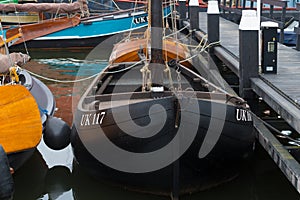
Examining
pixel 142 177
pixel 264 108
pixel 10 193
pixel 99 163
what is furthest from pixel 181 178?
pixel 264 108

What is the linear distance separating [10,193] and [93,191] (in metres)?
1.49

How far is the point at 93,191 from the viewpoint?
6.67 metres

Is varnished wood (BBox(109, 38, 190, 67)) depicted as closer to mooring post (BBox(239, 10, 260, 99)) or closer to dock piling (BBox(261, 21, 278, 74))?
mooring post (BBox(239, 10, 260, 99))

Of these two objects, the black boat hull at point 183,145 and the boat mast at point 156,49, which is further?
the boat mast at point 156,49

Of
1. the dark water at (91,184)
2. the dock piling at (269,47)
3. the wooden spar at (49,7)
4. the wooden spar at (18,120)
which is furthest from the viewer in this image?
the wooden spar at (49,7)

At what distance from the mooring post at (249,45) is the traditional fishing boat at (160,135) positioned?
65cm

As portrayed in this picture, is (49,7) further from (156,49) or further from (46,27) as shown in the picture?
(156,49)

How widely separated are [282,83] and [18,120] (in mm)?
3530

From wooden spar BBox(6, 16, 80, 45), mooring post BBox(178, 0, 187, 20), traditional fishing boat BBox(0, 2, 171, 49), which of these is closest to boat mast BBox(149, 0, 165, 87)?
mooring post BBox(178, 0, 187, 20)

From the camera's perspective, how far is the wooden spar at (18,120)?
586 cm

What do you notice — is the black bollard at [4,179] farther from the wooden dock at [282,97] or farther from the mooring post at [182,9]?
the mooring post at [182,9]

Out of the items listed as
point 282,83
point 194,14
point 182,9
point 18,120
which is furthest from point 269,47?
point 182,9

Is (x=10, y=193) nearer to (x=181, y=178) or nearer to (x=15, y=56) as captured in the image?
(x=181, y=178)

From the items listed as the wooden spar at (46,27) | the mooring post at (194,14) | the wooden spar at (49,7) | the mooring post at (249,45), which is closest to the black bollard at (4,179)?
the mooring post at (249,45)
